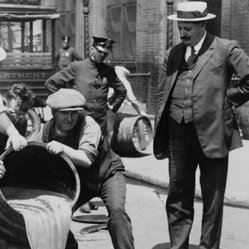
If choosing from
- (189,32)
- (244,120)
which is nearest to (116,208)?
(189,32)

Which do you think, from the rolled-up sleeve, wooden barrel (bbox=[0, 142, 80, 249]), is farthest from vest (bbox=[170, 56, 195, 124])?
wooden barrel (bbox=[0, 142, 80, 249])

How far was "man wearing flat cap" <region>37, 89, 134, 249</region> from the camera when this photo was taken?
213 inches

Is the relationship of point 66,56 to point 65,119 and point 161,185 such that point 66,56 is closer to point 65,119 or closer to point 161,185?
point 161,185

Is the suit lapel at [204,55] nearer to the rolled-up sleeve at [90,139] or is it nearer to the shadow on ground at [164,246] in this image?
the rolled-up sleeve at [90,139]

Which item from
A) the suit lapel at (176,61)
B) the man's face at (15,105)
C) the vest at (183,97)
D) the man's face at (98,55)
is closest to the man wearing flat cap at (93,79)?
the man's face at (98,55)

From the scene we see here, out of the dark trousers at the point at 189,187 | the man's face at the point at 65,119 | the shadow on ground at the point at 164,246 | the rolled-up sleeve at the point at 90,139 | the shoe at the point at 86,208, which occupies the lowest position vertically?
the shoe at the point at 86,208

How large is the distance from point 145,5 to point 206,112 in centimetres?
1342

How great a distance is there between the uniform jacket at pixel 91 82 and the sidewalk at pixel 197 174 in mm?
1244

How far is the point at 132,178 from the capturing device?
10398mm

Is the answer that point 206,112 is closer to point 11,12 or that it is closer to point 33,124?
A: point 33,124

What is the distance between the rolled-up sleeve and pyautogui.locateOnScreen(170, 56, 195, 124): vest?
75 cm

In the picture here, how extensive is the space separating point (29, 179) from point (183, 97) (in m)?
1.37

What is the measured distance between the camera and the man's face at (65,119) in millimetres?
5594

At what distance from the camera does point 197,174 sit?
9969 millimetres
